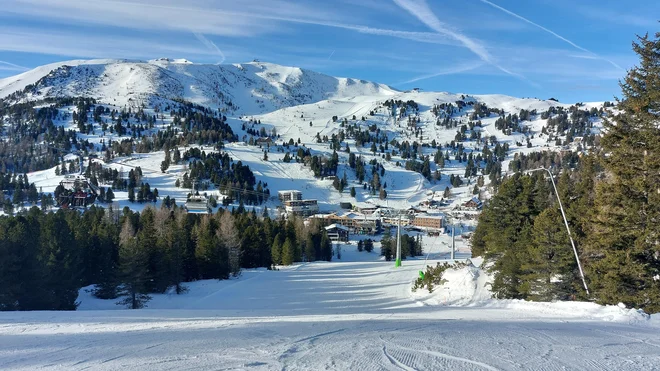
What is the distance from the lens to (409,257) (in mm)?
71188

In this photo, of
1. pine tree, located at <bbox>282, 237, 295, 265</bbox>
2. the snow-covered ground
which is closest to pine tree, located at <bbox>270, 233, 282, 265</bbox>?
pine tree, located at <bbox>282, 237, 295, 265</bbox>

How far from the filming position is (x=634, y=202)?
13.3 meters

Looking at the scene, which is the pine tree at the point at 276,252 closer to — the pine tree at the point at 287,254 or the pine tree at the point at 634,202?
the pine tree at the point at 287,254

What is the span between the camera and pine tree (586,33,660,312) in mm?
12852

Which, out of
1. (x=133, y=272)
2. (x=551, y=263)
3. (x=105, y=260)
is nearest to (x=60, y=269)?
(x=133, y=272)

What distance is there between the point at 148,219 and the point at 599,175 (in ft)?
146

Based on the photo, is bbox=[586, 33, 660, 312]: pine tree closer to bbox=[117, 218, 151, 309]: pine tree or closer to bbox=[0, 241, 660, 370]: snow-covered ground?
bbox=[0, 241, 660, 370]: snow-covered ground

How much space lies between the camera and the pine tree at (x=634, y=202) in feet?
42.2

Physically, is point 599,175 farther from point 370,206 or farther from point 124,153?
point 124,153

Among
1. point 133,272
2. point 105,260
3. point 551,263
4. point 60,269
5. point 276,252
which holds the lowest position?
point 276,252

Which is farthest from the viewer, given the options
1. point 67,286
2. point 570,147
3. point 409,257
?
point 570,147

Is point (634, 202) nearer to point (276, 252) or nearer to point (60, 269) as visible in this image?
point (60, 269)

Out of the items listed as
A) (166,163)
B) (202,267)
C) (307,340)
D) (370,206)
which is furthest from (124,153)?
(307,340)

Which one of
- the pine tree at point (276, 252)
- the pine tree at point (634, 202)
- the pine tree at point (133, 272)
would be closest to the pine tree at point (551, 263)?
the pine tree at point (634, 202)
